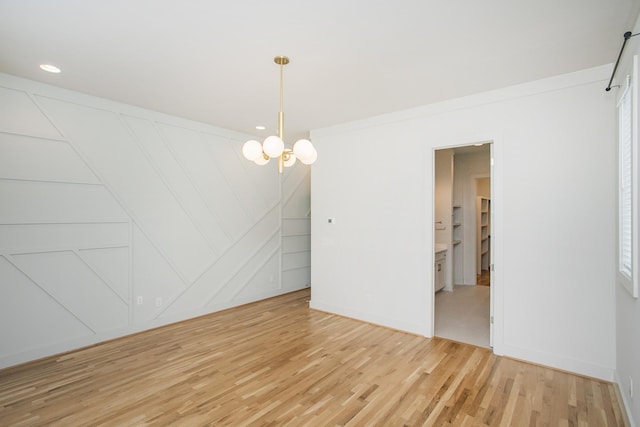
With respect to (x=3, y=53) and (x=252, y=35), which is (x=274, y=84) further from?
(x=3, y=53)

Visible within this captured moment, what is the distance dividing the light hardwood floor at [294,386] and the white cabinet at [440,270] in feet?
7.26

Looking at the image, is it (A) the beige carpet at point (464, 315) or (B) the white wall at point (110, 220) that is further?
(A) the beige carpet at point (464, 315)

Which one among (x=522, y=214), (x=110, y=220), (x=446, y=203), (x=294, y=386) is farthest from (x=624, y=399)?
(x=110, y=220)

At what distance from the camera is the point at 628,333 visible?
2262 mm

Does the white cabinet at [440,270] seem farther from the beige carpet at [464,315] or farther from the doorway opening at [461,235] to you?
the beige carpet at [464,315]

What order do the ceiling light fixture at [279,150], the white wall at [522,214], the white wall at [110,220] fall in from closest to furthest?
1. the ceiling light fixture at [279,150]
2. the white wall at [522,214]
3. the white wall at [110,220]

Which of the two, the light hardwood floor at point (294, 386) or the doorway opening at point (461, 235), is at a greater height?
the doorway opening at point (461, 235)

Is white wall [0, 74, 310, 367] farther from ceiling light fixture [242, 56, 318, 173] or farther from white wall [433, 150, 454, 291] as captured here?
white wall [433, 150, 454, 291]

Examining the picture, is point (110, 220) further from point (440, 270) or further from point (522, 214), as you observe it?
point (440, 270)

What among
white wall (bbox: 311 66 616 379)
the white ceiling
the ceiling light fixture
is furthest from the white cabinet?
the ceiling light fixture

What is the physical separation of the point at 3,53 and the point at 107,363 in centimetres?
303

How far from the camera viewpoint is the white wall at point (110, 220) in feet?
10.4

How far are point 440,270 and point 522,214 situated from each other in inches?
117

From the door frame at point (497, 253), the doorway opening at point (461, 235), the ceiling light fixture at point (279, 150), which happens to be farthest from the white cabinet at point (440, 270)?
the ceiling light fixture at point (279, 150)
